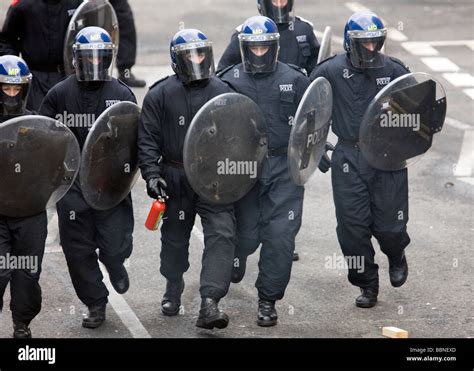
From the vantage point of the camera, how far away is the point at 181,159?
873 cm

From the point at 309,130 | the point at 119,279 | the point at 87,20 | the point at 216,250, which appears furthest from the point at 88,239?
the point at 87,20

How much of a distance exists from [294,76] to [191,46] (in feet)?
2.82

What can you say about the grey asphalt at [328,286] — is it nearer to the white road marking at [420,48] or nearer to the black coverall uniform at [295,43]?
the black coverall uniform at [295,43]

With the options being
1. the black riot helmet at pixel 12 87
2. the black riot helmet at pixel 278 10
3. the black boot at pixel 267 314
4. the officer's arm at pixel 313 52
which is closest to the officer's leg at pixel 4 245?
the black riot helmet at pixel 12 87

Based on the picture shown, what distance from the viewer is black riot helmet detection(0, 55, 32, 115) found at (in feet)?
27.1

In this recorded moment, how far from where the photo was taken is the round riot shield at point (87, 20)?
10.6 meters

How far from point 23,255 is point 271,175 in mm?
1875

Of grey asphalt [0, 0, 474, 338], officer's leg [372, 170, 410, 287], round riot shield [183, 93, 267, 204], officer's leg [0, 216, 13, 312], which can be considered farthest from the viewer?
officer's leg [372, 170, 410, 287]

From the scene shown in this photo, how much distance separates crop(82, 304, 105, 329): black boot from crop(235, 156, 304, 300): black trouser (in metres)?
1.13

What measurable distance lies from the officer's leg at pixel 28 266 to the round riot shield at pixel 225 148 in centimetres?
109

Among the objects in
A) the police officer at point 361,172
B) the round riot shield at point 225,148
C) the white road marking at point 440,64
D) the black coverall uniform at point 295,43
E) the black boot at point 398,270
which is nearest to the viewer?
the round riot shield at point 225,148

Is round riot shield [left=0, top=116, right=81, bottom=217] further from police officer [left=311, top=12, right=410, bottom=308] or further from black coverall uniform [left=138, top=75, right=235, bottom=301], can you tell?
police officer [left=311, top=12, right=410, bottom=308]

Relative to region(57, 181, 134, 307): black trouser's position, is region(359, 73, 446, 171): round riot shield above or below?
above

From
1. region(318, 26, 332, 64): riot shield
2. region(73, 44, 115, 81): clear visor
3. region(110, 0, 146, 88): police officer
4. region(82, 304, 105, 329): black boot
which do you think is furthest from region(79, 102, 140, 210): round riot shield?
region(110, 0, 146, 88): police officer
